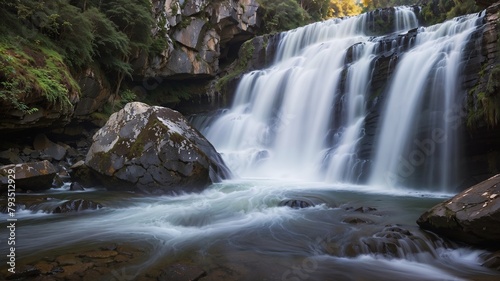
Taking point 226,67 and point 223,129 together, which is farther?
point 226,67

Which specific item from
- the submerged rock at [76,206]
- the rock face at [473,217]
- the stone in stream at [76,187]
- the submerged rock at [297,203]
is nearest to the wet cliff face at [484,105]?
the rock face at [473,217]

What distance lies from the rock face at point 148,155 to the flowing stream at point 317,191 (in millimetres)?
475

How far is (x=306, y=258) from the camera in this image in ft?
13.1

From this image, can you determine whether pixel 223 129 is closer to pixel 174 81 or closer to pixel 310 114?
pixel 310 114

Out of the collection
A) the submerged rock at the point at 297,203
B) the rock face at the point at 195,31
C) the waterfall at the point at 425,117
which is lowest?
the submerged rock at the point at 297,203

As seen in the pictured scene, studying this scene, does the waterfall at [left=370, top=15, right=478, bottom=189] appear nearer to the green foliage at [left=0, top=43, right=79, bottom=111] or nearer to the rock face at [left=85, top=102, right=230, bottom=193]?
the rock face at [left=85, top=102, right=230, bottom=193]

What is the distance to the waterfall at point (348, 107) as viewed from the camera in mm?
8648

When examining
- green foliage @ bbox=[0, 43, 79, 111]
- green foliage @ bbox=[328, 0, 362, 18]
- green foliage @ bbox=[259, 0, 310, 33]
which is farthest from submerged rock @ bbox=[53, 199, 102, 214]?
green foliage @ bbox=[328, 0, 362, 18]

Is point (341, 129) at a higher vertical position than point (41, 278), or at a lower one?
higher

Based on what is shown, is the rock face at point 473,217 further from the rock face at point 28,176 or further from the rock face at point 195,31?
the rock face at point 195,31

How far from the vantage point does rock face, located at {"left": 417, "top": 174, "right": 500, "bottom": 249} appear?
3.75m

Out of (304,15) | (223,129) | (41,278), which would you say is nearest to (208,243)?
(41,278)

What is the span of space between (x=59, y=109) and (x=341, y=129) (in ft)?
29.1

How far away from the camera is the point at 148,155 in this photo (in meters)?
8.02
